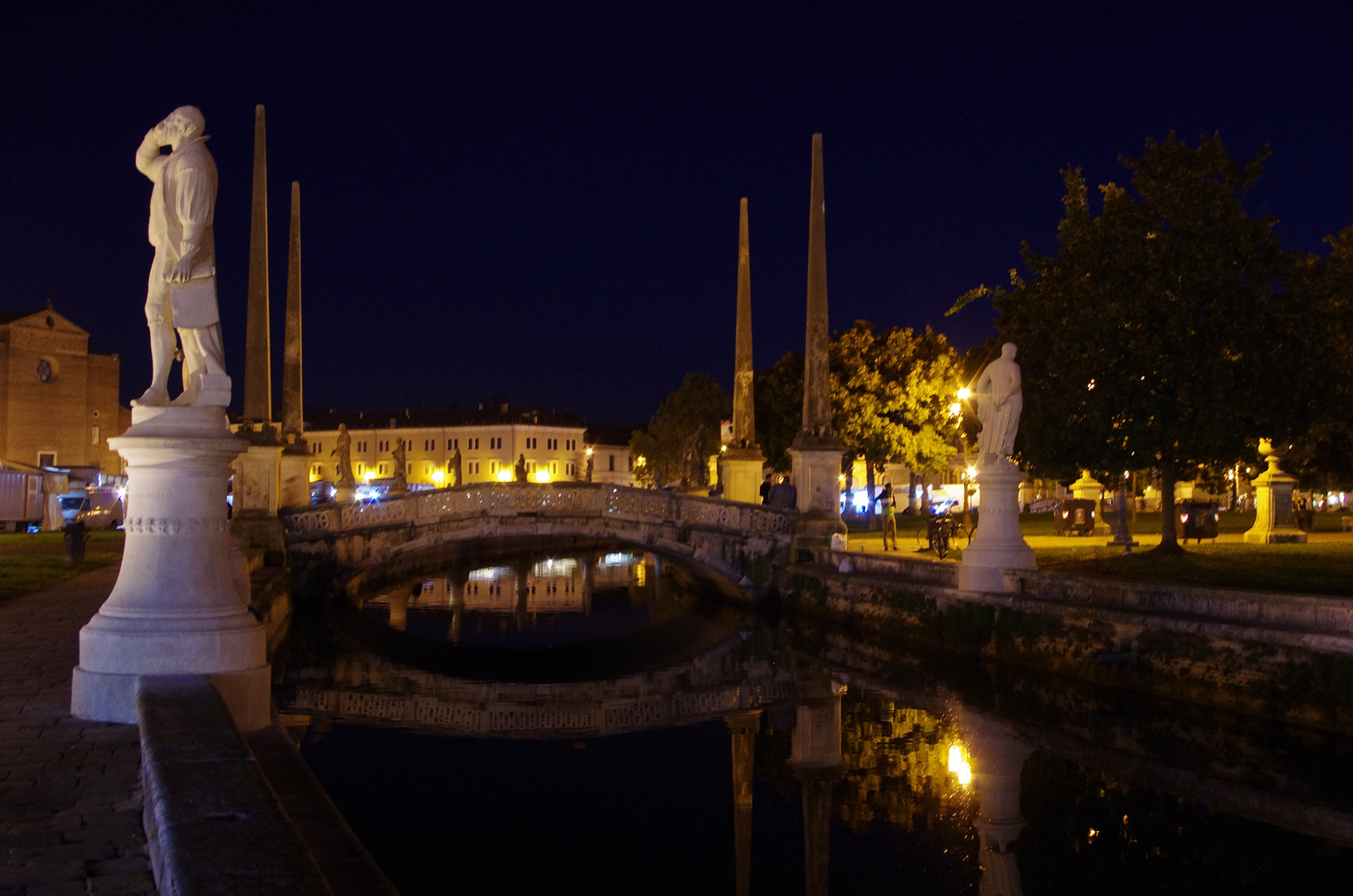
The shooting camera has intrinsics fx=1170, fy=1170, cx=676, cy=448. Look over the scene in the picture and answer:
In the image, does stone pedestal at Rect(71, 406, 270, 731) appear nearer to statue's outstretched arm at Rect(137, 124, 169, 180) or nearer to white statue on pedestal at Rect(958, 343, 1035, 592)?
statue's outstretched arm at Rect(137, 124, 169, 180)

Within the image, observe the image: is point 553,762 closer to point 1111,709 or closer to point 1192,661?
point 1111,709

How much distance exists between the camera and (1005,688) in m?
13.9

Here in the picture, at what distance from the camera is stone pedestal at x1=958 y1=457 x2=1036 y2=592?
15.6 m

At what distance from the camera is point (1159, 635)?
42.0 feet

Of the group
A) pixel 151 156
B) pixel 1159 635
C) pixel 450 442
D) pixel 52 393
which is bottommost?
pixel 1159 635

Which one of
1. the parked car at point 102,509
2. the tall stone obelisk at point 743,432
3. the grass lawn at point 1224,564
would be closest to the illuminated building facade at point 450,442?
the parked car at point 102,509

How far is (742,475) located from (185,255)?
20.4 m

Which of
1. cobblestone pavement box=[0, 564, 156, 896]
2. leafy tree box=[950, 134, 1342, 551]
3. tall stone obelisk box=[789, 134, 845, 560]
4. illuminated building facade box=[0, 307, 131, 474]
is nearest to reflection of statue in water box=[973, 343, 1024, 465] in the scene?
leafy tree box=[950, 134, 1342, 551]

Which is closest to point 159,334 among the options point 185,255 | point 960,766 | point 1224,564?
point 185,255

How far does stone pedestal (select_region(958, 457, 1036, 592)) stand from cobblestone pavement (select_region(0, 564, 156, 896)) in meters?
11.2

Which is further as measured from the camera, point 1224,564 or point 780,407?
point 780,407

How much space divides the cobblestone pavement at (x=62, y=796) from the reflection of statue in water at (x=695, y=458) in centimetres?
5871

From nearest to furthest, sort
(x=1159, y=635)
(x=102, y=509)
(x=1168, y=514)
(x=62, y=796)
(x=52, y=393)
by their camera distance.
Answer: (x=62, y=796) < (x=1159, y=635) < (x=1168, y=514) < (x=102, y=509) < (x=52, y=393)

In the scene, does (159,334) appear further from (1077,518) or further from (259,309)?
(1077,518)
